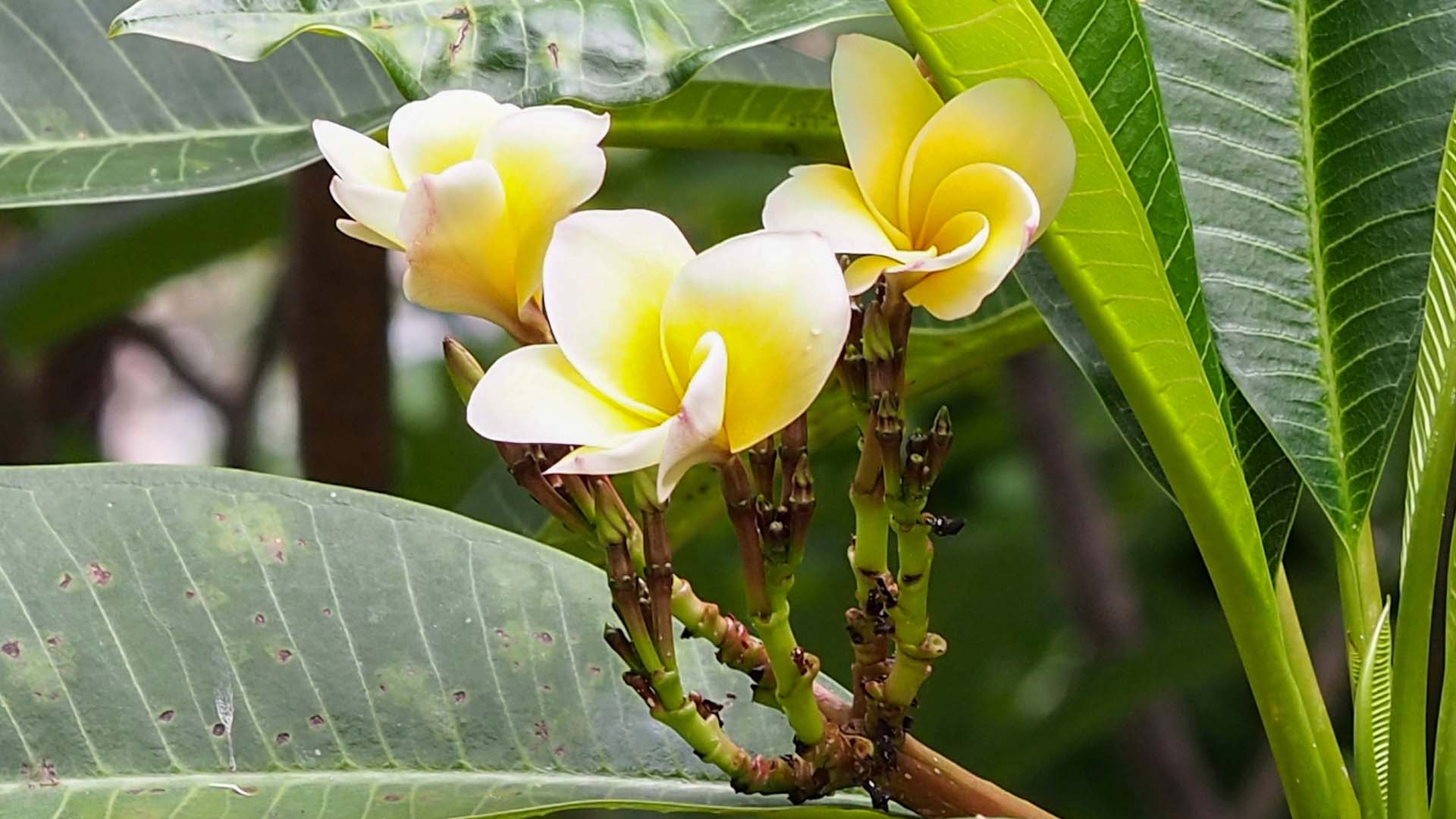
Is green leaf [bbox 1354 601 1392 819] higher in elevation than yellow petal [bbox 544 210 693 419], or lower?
lower

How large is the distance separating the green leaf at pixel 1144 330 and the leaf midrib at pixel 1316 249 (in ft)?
0.29

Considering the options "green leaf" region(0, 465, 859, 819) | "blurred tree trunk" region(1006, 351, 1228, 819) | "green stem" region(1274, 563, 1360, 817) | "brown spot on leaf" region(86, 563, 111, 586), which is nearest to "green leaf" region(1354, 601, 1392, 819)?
"green stem" region(1274, 563, 1360, 817)

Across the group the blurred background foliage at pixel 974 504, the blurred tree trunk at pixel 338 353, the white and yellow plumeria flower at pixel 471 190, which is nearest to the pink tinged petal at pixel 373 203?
the white and yellow plumeria flower at pixel 471 190

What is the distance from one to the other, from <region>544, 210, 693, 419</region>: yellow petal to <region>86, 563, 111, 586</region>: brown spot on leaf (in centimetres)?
31

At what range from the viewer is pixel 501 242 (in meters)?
0.47

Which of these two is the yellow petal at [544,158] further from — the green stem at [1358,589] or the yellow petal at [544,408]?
the green stem at [1358,589]

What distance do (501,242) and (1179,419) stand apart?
0.23 metres

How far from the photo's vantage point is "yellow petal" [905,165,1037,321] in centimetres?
44

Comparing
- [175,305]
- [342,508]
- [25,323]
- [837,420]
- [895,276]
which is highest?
[895,276]

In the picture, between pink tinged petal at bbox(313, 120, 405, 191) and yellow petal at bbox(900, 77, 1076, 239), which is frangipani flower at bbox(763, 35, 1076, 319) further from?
pink tinged petal at bbox(313, 120, 405, 191)

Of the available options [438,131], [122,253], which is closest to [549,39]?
[438,131]

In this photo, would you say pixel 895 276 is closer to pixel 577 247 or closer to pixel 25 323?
pixel 577 247

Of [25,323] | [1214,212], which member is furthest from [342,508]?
[25,323]

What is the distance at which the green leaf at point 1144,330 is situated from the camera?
0.47 m
